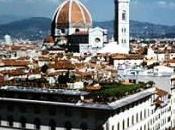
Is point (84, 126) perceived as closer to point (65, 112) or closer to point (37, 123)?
point (65, 112)

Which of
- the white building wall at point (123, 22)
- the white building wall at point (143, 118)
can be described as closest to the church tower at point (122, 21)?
the white building wall at point (123, 22)

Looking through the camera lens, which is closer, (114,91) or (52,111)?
(114,91)

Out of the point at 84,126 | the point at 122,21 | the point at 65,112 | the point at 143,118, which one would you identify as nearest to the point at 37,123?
the point at 65,112

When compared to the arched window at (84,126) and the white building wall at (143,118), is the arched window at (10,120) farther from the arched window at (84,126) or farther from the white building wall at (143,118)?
the white building wall at (143,118)

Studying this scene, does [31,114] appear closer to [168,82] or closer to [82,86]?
[82,86]

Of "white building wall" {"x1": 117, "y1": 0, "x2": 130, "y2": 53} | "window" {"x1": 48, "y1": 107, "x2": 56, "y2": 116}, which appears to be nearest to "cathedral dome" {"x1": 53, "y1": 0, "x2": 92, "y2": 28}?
"white building wall" {"x1": 117, "y1": 0, "x2": 130, "y2": 53}

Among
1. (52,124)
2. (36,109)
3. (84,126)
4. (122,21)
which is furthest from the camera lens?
(122,21)

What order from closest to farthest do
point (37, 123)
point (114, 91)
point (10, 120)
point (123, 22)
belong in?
1. point (114, 91)
2. point (37, 123)
3. point (10, 120)
4. point (123, 22)
